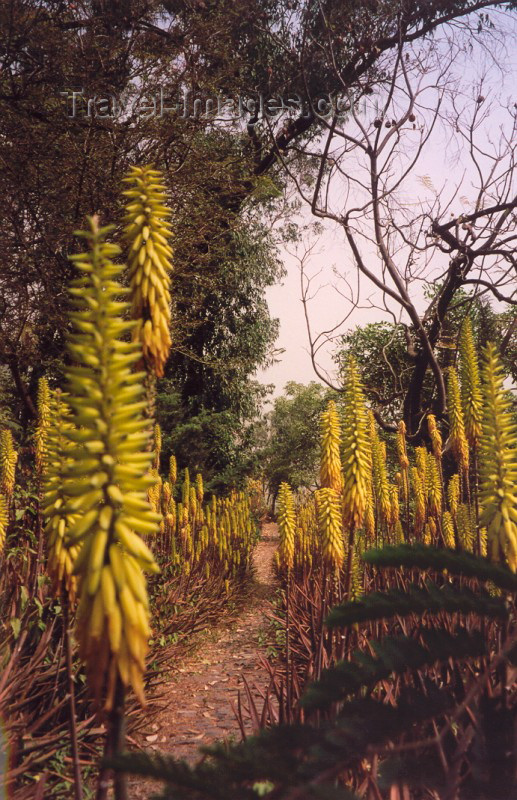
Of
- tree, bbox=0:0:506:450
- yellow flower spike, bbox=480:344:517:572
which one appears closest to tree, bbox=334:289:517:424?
tree, bbox=0:0:506:450

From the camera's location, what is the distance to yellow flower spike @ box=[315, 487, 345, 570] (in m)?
3.89

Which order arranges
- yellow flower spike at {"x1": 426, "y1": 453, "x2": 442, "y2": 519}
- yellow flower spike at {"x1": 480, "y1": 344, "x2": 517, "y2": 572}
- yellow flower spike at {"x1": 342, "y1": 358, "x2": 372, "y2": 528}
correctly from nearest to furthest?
1. yellow flower spike at {"x1": 480, "y1": 344, "x2": 517, "y2": 572}
2. yellow flower spike at {"x1": 342, "y1": 358, "x2": 372, "y2": 528}
3. yellow flower spike at {"x1": 426, "y1": 453, "x2": 442, "y2": 519}

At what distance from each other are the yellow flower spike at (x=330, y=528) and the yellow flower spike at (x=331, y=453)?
15 centimetres

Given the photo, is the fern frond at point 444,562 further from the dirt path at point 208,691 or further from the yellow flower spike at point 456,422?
the yellow flower spike at point 456,422

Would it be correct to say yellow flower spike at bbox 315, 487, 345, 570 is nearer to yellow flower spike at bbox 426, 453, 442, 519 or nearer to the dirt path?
the dirt path

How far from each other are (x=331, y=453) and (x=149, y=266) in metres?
2.42

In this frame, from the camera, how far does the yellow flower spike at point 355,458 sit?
3576mm

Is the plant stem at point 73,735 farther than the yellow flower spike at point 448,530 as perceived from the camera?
No

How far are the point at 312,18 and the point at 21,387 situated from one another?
378 inches

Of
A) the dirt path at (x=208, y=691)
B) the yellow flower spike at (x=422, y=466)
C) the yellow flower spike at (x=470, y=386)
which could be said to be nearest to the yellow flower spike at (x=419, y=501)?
the yellow flower spike at (x=422, y=466)

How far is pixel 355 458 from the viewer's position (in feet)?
12.0

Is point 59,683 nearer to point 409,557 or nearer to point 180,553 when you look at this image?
point 409,557

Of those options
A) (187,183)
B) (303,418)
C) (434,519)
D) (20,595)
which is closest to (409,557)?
(20,595)

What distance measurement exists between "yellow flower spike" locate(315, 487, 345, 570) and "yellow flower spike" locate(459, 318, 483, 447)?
3.47ft
